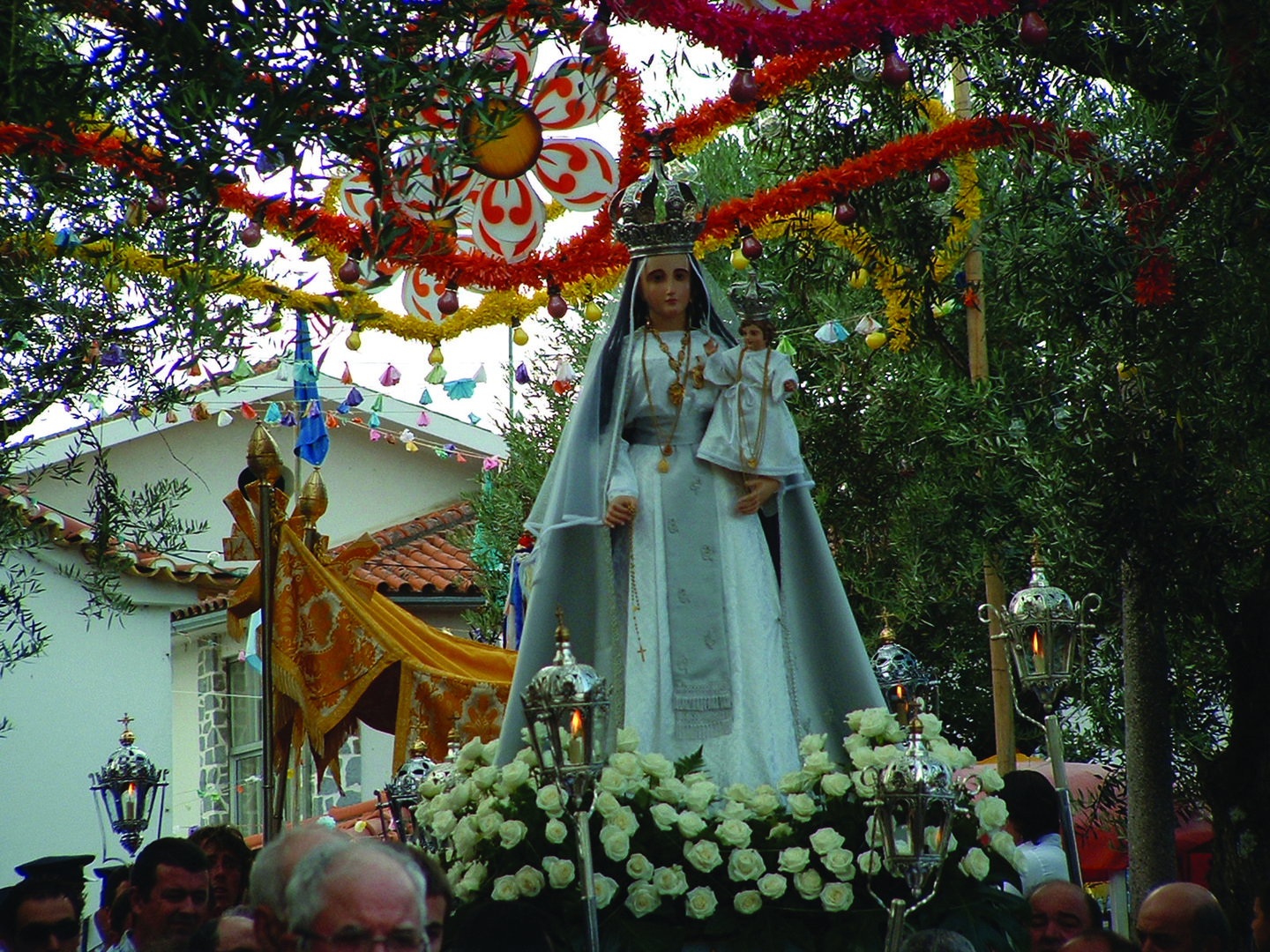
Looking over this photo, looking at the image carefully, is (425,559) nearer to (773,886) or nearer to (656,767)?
(656,767)

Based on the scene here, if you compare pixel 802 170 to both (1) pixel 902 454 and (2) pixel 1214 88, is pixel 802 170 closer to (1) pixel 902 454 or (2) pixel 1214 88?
(1) pixel 902 454

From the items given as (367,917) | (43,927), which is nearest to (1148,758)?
(43,927)

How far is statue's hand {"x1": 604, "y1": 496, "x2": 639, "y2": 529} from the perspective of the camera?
7.37 metres

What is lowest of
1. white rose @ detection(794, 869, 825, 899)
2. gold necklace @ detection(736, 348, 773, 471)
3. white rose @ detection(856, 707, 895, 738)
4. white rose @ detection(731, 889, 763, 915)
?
white rose @ detection(731, 889, 763, 915)

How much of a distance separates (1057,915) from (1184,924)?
510mm

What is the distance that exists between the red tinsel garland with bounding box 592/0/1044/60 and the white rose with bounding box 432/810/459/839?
134 inches

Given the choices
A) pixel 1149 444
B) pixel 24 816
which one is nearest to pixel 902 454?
pixel 1149 444

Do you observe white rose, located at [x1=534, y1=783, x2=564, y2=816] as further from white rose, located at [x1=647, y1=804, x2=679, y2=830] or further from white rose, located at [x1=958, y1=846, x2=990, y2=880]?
white rose, located at [x1=958, y1=846, x2=990, y2=880]

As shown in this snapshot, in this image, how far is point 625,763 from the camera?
6.23m

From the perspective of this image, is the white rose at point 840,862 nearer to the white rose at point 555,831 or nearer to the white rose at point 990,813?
the white rose at point 990,813

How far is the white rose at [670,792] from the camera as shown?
623cm

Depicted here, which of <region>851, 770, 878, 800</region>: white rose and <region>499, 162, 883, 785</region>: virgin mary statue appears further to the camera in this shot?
<region>499, 162, 883, 785</region>: virgin mary statue

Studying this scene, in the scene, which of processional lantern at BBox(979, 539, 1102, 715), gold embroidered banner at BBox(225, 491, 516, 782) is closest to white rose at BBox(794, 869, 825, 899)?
processional lantern at BBox(979, 539, 1102, 715)

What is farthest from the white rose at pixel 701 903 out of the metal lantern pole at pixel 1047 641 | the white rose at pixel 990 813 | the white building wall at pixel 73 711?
the white building wall at pixel 73 711
